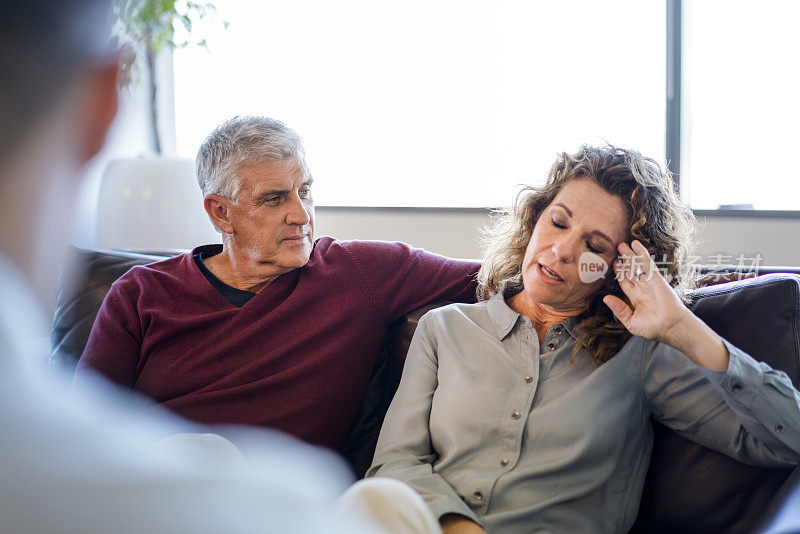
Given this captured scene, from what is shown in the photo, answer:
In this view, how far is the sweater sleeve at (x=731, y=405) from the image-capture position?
3.71 feet

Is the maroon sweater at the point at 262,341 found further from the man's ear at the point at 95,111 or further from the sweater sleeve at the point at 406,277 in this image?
the man's ear at the point at 95,111

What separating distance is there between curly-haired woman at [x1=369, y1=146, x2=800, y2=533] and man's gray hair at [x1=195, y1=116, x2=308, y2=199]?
51 cm

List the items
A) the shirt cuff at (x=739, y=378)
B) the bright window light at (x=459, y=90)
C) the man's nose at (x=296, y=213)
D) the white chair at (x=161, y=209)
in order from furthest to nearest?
the bright window light at (x=459, y=90), the white chair at (x=161, y=209), the man's nose at (x=296, y=213), the shirt cuff at (x=739, y=378)

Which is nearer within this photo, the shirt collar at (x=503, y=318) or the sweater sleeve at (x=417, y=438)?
the sweater sleeve at (x=417, y=438)

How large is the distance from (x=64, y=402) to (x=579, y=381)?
1210 millimetres

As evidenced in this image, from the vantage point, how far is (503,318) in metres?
1.44

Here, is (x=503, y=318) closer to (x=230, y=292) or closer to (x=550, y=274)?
→ (x=550, y=274)

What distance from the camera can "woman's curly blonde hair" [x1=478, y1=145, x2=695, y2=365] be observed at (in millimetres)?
1363

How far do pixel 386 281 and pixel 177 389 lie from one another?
1.73ft

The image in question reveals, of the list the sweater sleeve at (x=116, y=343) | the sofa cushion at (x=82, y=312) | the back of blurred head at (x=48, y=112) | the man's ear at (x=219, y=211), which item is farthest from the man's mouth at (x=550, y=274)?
the back of blurred head at (x=48, y=112)

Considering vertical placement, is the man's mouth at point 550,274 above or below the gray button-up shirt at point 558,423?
above

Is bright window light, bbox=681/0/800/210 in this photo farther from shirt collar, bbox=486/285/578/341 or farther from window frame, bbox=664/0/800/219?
shirt collar, bbox=486/285/578/341

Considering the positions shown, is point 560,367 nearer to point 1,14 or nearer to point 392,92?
point 1,14

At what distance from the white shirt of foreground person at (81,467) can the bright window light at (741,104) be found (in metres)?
3.04
